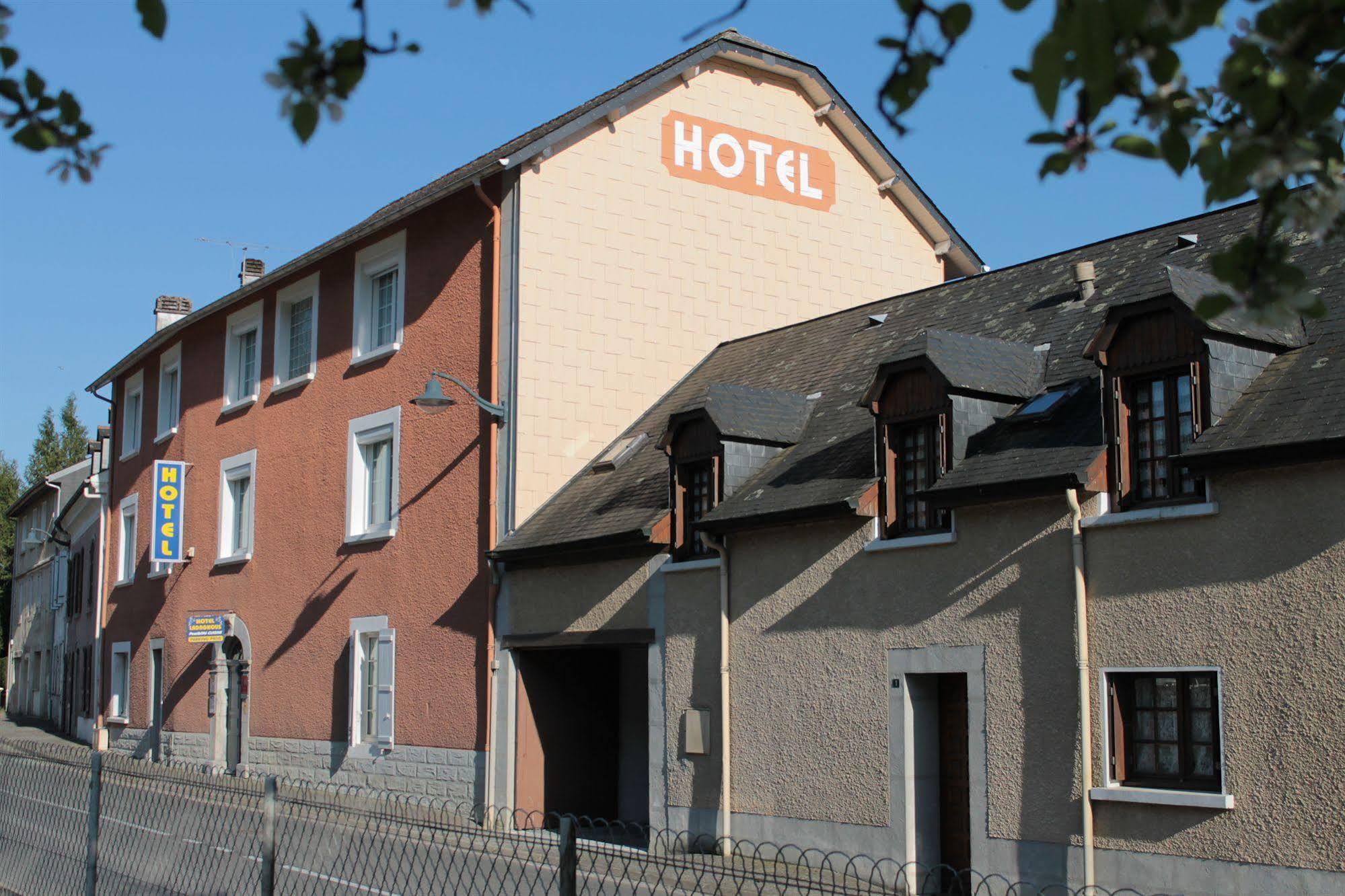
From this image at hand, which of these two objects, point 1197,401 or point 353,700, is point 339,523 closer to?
point 353,700

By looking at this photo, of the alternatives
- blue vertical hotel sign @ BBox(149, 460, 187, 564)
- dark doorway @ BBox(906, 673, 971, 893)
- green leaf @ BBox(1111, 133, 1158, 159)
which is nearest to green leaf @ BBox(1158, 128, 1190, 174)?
green leaf @ BBox(1111, 133, 1158, 159)

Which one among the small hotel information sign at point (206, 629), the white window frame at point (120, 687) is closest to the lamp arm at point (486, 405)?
the small hotel information sign at point (206, 629)

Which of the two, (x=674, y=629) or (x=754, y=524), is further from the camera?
(x=674, y=629)

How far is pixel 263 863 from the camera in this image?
6145mm

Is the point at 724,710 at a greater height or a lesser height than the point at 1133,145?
lesser

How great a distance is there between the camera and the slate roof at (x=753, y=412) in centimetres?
1514

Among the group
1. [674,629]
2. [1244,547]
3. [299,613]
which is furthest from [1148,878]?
[299,613]

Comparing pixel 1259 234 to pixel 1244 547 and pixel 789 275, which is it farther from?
pixel 789 275

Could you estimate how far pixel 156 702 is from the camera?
2750 cm

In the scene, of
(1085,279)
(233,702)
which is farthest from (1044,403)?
(233,702)

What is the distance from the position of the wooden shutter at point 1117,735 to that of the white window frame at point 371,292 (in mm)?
12627

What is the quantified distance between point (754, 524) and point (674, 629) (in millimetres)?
1915

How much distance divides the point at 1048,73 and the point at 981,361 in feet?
35.3

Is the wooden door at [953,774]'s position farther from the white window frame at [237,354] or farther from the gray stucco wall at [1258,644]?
the white window frame at [237,354]
